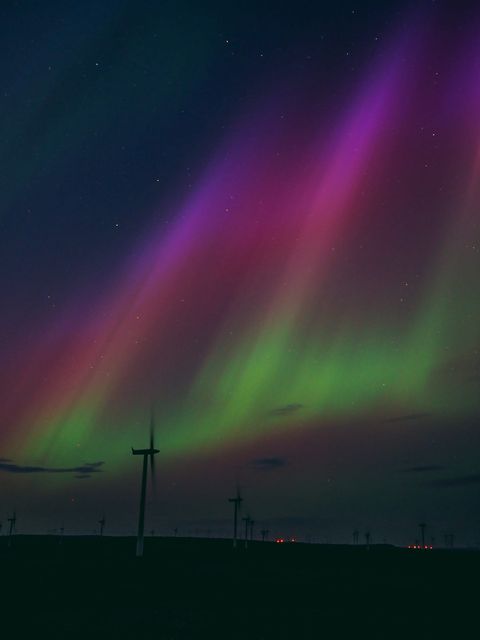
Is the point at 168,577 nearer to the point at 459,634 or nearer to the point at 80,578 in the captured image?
the point at 80,578

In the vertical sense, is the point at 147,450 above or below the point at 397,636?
above

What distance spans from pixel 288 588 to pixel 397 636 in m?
26.7

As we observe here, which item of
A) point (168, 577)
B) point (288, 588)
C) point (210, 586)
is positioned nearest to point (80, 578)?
point (168, 577)

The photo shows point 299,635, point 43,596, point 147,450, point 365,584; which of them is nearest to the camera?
point 299,635

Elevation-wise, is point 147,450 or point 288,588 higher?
point 147,450

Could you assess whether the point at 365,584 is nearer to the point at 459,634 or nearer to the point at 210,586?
the point at 210,586

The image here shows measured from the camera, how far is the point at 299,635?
32406mm

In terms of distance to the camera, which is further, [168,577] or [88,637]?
[168,577]

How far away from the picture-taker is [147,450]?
10856cm

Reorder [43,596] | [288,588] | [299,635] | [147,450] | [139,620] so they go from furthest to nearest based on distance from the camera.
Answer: [147,450], [288,588], [43,596], [139,620], [299,635]

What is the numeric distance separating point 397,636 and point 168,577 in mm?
39570

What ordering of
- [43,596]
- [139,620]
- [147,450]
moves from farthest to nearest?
1. [147,450]
2. [43,596]
3. [139,620]

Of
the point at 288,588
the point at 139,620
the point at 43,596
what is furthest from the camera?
the point at 288,588

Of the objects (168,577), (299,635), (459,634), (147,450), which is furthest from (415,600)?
(147,450)
